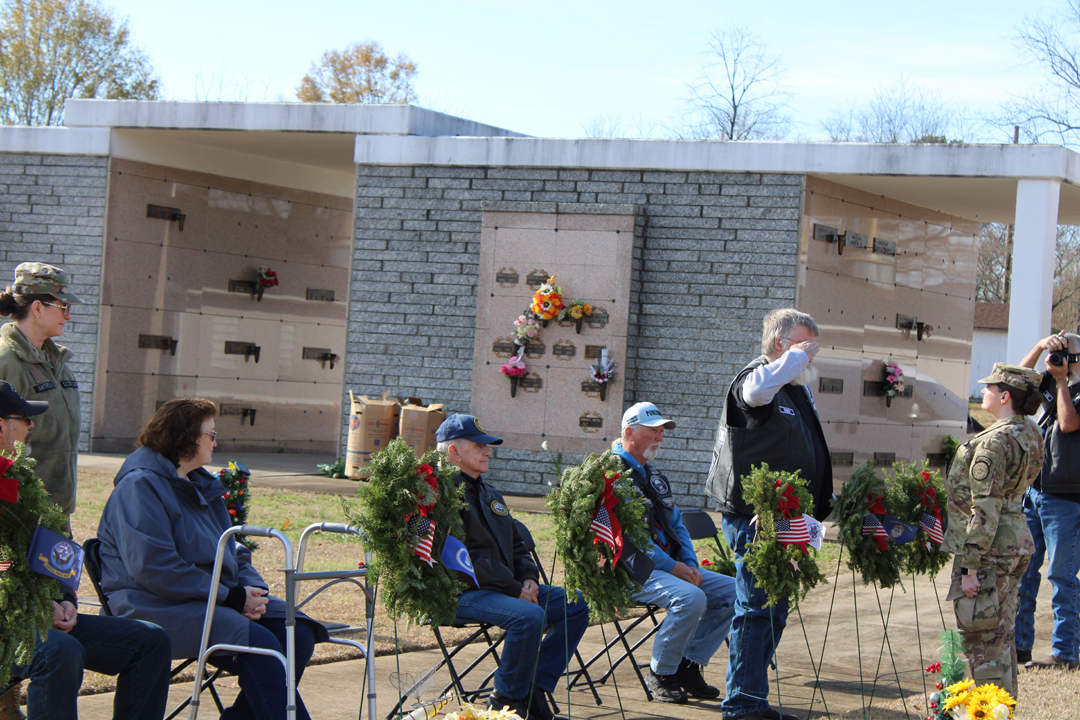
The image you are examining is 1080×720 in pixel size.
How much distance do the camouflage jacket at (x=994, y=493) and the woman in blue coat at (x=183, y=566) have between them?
2.80 metres

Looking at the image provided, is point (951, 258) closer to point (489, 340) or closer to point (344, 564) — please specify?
point (489, 340)

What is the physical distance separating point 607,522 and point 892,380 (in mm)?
9618

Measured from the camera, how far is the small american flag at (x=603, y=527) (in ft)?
14.8

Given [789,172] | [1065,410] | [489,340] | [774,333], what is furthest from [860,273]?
[774,333]

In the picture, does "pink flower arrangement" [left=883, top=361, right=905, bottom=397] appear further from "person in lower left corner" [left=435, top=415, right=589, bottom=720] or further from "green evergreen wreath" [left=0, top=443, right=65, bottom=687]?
"green evergreen wreath" [left=0, top=443, right=65, bottom=687]

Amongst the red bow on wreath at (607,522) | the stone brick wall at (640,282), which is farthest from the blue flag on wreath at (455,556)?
the stone brick wall at (640,282)

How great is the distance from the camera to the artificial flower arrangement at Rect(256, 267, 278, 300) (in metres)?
15.9

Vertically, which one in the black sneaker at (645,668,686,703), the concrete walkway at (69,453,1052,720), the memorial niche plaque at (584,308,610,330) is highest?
the memorial niche plaque at (584,308,610,330)

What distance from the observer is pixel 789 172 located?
11.6m

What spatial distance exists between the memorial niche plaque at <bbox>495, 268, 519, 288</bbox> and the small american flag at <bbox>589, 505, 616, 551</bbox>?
25.9 feet

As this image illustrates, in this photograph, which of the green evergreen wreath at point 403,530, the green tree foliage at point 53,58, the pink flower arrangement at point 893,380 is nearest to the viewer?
the green evergreen wreath at point 403,530

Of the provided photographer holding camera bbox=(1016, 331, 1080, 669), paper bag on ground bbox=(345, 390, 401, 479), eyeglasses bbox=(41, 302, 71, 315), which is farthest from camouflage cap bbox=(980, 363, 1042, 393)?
paper bag on ground bbox=(345, 390, 401, 479)

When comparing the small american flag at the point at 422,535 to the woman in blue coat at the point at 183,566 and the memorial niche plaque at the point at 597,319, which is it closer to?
the woman in blue coat at the point at 183,566

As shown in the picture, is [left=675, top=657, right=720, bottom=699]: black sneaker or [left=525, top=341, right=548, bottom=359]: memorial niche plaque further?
[left=525, top=341, right=548, bottom=359]: memorial niche plaque
